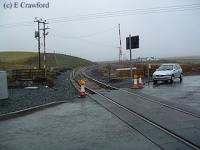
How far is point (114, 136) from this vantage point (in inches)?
358

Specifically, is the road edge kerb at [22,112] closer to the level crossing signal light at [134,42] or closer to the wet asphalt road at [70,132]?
the wet asphalt road at [70,132]

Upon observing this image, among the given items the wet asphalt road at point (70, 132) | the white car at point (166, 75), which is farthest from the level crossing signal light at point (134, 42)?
the wet asphalt road at point (70, 132)

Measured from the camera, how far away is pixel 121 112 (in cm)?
1326

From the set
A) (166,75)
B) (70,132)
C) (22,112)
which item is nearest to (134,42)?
(166,75)

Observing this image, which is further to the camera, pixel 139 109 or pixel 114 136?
pixel 139 109

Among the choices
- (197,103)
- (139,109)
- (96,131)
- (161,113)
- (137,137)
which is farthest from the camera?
(197,103)

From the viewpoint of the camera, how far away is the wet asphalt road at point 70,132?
8227 millimetres

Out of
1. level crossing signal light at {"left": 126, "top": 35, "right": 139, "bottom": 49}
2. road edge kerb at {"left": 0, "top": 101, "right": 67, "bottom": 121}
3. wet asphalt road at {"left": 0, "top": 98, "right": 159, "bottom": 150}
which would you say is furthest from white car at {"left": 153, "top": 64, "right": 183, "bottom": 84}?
wet asphalt road at {"left": 0, "top": 98, "right": 159, "bottom": 150}

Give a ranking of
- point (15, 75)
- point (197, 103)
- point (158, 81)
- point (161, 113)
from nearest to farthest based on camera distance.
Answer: point (161, 113) < point (197, 103) < point (158, 81) < point (15, 75)

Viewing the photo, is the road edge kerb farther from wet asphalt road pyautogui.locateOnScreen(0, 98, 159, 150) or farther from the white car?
the white car

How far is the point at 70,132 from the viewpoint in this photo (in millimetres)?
9844

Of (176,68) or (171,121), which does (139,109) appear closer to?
(171,121)

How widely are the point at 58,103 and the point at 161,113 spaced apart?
20.3 ft

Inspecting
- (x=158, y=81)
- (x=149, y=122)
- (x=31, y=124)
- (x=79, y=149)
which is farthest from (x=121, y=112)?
(x=158, y=81)
